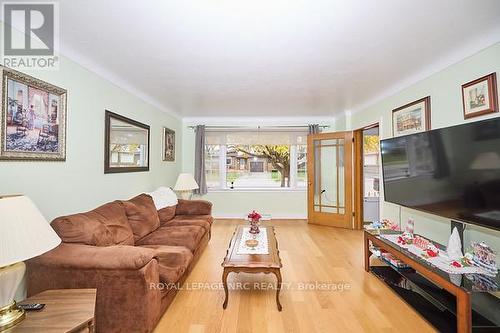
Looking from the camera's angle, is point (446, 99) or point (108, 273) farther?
point (446, 99)

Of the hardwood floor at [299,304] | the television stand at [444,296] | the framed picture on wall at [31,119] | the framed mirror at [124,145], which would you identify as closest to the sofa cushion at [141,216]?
the framed mirror at [124,145]

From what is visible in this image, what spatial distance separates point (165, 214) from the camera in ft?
11.8

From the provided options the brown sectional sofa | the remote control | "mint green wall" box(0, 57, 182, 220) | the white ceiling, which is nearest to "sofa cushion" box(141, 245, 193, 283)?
the brown sectional sofa

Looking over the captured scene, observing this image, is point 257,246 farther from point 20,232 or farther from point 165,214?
point 20,232

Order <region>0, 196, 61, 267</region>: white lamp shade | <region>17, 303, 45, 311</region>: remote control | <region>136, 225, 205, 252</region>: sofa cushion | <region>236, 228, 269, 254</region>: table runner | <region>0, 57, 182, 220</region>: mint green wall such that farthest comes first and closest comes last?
<region>136, 225, 205, 252</region>: sofa cushion
<region>236, 228, 269, 254</region>: table runner
<region>0, 57, 182, 220</region>: mint green wall
<region>17, 303, 45, 311</region>: remote control
<region>0, 196, 61, 267</region>: white lamp shade

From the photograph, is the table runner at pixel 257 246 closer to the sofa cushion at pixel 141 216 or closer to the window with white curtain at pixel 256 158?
the sofa cushion at pixel 141 216

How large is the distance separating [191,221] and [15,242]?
8.11ft

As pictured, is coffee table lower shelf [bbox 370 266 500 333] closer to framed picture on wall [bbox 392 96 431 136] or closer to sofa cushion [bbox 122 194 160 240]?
framed picture on wall [bbox 392 96 431 136]

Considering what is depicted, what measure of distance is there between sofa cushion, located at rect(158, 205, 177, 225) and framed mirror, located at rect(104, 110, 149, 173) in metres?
0.73

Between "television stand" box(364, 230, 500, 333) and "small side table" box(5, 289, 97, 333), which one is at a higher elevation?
"small side table" box(5, 289, 97, 333)

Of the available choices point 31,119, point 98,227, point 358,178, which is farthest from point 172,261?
point 358,178

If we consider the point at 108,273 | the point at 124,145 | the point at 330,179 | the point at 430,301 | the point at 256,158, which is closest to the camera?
the point at 108,273

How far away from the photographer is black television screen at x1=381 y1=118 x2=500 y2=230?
70.6 inches

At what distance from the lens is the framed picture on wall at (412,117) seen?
284 cm
